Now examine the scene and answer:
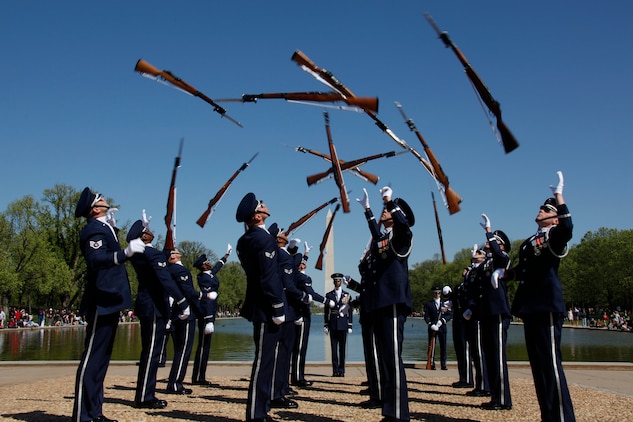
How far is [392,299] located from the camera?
6.79 metres

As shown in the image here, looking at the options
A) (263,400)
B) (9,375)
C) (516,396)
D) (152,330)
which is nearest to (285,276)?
(152,330)

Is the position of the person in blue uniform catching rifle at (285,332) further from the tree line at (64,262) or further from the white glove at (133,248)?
the tree line at (64,262)

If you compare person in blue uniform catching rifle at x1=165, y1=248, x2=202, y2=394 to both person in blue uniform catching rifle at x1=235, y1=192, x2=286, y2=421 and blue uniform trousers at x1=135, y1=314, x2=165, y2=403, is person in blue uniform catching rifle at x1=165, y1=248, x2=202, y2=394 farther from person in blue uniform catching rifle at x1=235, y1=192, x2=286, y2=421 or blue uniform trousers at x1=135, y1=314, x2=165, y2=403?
person in blue uniform catching rifle at x1=235, y1=192, x2=286, y2=421

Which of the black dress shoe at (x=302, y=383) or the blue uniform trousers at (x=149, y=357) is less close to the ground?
the blue uniform trousers at (x=149, y=357)

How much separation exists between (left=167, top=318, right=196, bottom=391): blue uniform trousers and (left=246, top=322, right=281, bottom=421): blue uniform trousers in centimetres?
343

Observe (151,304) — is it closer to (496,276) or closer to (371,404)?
(371,404)

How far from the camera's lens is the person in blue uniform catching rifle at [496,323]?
796 cm

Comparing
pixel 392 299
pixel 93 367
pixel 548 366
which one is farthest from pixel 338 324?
pixel 93 367

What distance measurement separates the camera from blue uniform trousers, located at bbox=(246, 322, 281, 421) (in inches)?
251

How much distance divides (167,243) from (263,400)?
512cm

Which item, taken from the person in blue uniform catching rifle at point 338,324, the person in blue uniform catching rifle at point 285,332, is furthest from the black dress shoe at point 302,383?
the person in blue uniform catching rifle at point 338,324

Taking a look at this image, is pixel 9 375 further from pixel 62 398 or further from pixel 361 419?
pixel 361 419

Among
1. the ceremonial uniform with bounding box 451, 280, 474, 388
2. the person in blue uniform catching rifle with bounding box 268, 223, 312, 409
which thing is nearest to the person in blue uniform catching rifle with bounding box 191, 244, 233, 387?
the person in blue uniform catching rifle with bounding box 268, 223, 312, 409

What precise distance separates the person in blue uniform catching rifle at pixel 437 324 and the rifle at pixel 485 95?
7.24 meters
